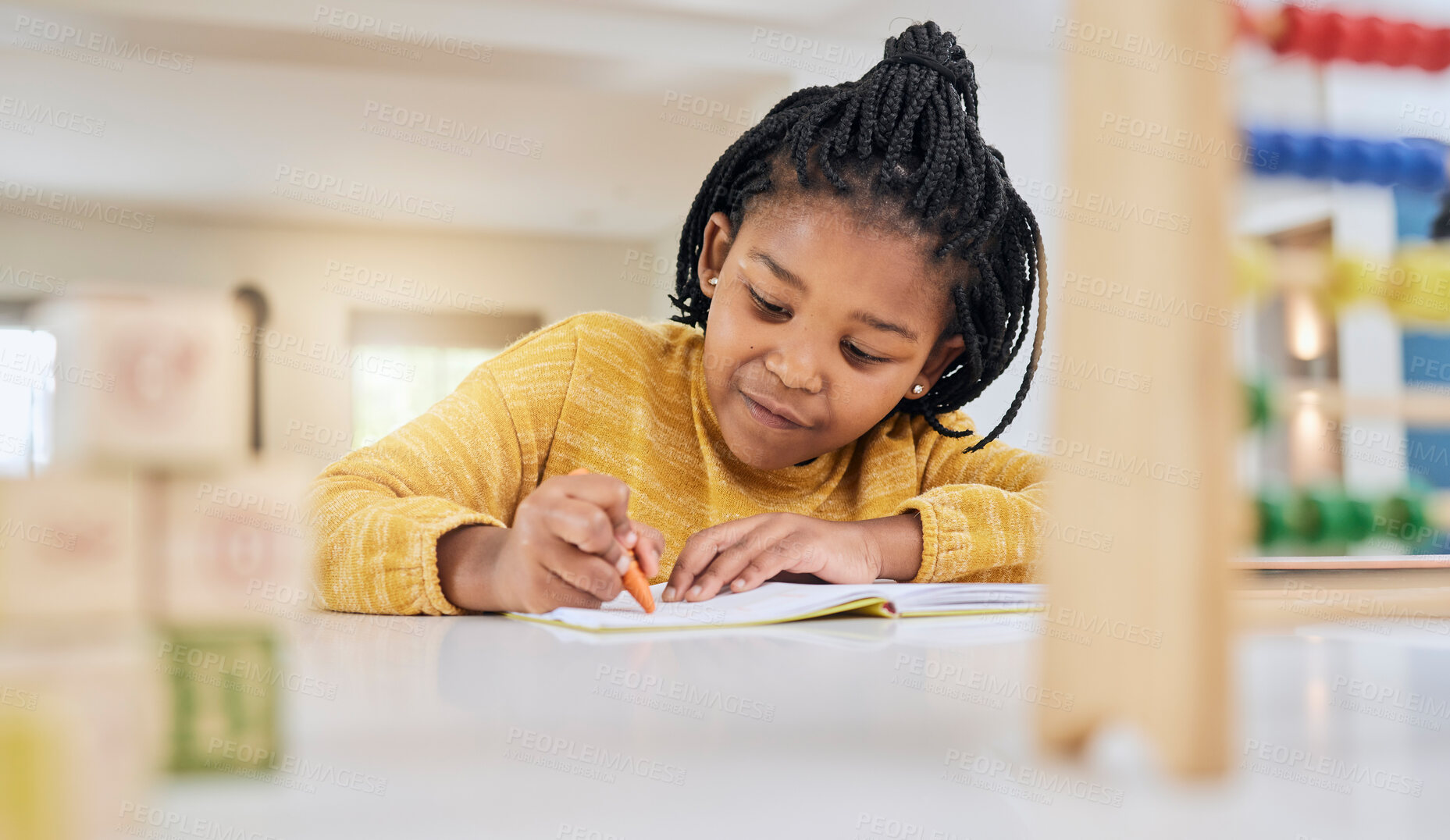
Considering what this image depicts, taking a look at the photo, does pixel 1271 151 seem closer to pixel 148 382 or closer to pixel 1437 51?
pixel 1437 51

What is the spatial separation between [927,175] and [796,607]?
1.55ft

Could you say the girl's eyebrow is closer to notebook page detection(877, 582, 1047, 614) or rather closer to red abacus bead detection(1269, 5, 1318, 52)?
notebook page detection(877, 582, 1047, 614)

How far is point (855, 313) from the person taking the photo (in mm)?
948

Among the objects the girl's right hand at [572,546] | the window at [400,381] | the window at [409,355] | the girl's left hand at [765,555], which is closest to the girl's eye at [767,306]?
the girl's left hand at [765,555]

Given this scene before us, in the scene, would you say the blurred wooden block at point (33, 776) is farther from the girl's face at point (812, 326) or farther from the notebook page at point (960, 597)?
the girl's face at point (812, 326)

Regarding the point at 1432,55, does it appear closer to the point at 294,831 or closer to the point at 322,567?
the point at 294,831

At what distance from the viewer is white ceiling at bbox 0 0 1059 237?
3.29 meters

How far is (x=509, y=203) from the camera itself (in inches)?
226

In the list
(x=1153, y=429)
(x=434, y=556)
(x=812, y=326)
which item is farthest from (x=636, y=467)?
(x=1153, y=429)

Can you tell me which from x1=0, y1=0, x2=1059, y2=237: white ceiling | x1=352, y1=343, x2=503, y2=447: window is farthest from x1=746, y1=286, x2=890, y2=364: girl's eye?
x1=352, y1=343, x2=503, y2=447: window

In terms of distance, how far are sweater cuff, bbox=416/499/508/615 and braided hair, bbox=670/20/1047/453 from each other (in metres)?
0.46

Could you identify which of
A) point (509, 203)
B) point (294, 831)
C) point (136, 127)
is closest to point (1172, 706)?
point (294, 831)

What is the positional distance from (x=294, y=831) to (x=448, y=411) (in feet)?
2.53

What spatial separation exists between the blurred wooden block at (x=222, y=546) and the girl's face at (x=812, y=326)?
73 centimetres
